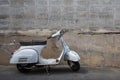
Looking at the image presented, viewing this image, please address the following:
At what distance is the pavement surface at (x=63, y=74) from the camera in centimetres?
910

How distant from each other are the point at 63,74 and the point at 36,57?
2.86ft

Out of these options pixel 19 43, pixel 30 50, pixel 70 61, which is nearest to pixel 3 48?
pixel 19 43

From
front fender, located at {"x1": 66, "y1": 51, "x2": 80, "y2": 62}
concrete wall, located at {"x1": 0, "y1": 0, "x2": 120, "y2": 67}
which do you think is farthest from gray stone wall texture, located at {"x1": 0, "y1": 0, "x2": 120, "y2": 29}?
front fender, located at {"x1": 66, "y1": 51, "x2": 80, "y2": 62}

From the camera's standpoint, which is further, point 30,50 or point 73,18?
point 73,18

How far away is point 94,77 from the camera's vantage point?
9.15 meters

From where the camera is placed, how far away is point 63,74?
9500 millimetres

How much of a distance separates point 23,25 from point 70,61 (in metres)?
1.98

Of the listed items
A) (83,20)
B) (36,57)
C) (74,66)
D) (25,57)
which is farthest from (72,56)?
(83,20)

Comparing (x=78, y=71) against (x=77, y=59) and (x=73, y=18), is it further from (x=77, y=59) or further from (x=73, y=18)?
(x=73, y=18)

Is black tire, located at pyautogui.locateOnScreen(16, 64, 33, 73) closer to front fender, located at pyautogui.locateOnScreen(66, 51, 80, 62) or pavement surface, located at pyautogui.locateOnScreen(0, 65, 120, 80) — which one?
pavement surface, located at pyautogui.locateOnScreen(0, 65, 120, 80)

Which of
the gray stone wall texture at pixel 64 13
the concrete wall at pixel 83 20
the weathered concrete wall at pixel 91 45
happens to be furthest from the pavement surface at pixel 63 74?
the gray stone wall texture at pixel 64 13

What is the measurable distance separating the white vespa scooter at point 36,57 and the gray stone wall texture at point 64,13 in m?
0.76

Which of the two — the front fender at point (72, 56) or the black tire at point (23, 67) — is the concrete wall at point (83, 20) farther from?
the black tire at point (23, 67)

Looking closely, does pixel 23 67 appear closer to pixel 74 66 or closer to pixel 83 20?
pixel 74 66
